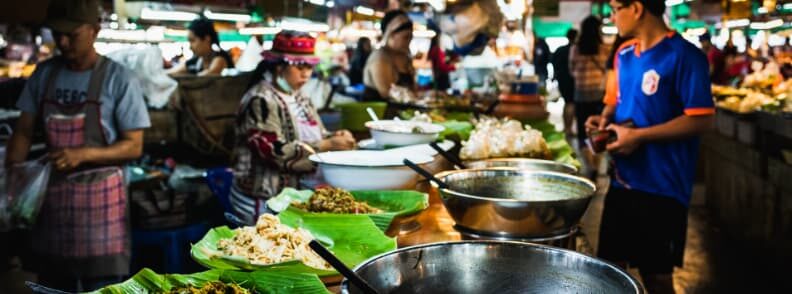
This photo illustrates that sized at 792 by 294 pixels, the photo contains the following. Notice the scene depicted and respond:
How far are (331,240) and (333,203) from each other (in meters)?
0.34

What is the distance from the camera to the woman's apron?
3787 millimetres

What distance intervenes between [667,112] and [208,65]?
4.84 meters

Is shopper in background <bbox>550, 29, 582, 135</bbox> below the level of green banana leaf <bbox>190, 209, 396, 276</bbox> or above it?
below

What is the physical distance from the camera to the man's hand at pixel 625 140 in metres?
3.51

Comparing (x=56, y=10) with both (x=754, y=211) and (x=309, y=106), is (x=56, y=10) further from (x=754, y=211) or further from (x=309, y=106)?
(x=754, y=211)

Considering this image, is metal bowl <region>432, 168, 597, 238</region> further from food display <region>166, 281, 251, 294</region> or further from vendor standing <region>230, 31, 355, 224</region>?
vendor standing <region>230, 31, 355, 224</region>

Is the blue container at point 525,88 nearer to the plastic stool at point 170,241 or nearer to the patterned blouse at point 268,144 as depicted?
the patterned blouse at point 268,144

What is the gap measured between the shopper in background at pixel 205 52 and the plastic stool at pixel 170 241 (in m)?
2.37

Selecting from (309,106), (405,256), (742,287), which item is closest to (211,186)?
(309,106)

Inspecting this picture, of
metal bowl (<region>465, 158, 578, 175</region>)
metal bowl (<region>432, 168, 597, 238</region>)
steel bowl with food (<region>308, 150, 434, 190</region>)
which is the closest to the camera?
metal bowl (<region>432, 168, 597, 238</region>)

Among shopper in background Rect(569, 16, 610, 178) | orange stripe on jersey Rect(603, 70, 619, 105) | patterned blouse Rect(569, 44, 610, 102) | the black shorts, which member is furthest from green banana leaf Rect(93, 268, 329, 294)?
patterned blouse Rect(569, 44, 610, 102)

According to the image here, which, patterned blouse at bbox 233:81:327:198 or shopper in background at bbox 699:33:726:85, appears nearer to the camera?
patterned blouse at bbox 233:81:327:198

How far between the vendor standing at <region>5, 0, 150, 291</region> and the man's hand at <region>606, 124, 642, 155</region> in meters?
2.59

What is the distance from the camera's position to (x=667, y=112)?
11.8 feet
